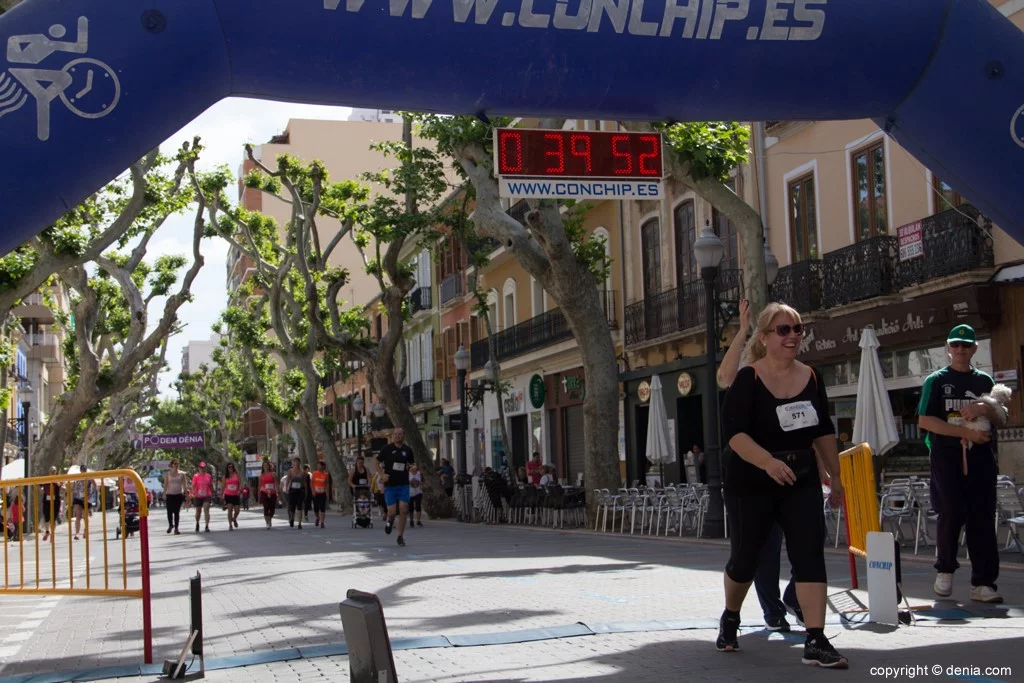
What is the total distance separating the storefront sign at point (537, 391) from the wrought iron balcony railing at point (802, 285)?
15.7m

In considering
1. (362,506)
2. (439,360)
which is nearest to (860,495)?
(362,506)

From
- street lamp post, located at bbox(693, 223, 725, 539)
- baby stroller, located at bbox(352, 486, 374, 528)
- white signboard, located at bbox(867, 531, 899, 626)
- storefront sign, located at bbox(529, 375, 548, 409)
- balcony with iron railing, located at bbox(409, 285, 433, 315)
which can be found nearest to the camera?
white signboard, located at bbox(867, 531, 899, 626)

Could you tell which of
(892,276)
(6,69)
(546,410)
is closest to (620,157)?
(6,69)

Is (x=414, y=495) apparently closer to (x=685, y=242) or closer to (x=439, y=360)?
(x=685, y=242)

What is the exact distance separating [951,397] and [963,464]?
0.46 m

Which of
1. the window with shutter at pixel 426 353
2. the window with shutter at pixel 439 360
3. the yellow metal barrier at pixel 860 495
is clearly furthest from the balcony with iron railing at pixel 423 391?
the yellow metal barrier at pixel 860 495

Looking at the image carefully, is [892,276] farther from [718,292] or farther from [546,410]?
[546,410]

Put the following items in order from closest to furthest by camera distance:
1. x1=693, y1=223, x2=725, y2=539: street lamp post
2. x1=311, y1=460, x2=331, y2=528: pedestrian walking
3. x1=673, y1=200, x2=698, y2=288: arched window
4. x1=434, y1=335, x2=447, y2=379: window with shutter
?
1. x1=693, y1=223, x2=725, y2=539: street lamp post
2. x1=673, y1=200, x2=698, y2=288: arched window
3. x1=311, y1=460, x2=331, y2=528: pedestrian walking
4. x1=434, y1=335, x2=447, y2=379: window with shutter

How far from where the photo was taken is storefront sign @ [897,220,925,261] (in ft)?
73.0

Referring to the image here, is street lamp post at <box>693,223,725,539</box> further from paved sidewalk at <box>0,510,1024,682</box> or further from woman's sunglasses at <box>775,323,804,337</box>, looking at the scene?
woman's sunglasses at <box>775,323,804,337</box>

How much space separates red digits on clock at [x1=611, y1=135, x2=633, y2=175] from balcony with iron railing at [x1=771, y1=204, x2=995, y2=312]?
11.1 m

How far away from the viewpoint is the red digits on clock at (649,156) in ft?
36.0

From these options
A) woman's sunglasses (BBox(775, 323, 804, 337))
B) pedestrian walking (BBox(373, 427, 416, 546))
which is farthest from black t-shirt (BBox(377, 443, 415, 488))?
woman's sunglasses (BBox(775, 323, 804, 337))

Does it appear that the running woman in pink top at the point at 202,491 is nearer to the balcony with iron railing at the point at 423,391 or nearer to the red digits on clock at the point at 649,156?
the red digits on clock at the point at 649,156
